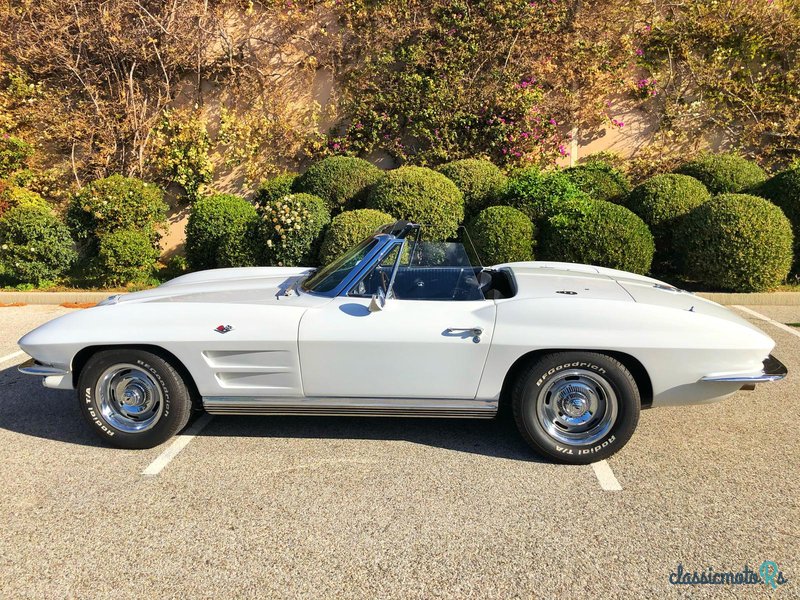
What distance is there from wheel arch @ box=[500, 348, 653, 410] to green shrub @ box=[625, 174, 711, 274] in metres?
5.42

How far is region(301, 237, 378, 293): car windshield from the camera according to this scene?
11.6ft

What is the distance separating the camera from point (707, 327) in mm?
3143

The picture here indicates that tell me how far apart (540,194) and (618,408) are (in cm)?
536

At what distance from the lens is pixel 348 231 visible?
295 inches

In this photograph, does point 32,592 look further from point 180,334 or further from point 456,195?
point 456,195

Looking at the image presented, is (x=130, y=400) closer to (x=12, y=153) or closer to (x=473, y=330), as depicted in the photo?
(x=473, y=330)

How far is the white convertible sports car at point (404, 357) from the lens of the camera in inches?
124

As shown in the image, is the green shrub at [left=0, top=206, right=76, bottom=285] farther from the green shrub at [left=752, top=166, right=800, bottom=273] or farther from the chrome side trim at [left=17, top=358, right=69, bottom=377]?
the green shrub at [left=752, top=166, right=800, bottom=273]

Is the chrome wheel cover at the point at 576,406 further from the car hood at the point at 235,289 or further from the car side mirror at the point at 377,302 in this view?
the car hood at the point at 235,289

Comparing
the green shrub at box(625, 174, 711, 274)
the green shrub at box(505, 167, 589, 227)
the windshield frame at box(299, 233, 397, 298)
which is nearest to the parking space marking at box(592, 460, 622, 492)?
the windshield frame at box(299, 233, 397, 298)

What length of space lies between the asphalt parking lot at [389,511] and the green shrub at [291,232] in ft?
13.9

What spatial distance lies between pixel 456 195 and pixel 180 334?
5644 mm

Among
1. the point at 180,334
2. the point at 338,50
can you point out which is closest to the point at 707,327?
the point at 180,334

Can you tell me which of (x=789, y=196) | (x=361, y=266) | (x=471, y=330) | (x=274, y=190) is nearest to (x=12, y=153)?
(x=274, y=190)
